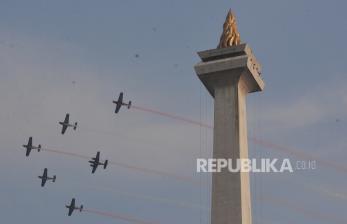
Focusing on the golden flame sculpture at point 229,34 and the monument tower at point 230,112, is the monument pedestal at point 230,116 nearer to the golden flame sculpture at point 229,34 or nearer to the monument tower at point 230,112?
the monument tower at point 230,112

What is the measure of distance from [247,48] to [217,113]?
6.45m

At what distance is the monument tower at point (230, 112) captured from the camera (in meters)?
52.2

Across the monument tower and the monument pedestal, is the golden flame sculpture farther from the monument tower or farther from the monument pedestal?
the monument pedestal

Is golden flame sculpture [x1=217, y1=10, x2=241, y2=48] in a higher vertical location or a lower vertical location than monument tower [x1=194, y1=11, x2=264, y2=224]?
higher

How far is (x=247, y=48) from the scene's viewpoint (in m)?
57.1

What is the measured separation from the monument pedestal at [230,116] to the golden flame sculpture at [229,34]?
1.90 metres

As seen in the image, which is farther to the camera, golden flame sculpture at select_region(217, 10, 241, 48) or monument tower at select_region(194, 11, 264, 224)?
golden flame sculpture at select_region(217, 10, 241, 48)

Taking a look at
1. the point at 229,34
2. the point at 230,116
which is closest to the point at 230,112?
the point at 230,116

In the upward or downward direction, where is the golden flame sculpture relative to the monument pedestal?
upward

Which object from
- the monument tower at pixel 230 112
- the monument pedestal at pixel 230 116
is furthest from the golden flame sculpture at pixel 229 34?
the monument pedestal at pixel 230 116

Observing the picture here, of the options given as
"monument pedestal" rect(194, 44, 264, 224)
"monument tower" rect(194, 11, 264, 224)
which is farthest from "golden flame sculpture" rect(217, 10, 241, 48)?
"monument pedestal" rect(194, 44, 264, 224)

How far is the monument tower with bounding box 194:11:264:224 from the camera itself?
5222 centimetres

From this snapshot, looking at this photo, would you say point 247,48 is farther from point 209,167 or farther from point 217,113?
point 209,167

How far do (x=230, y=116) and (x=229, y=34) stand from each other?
29.6ft
